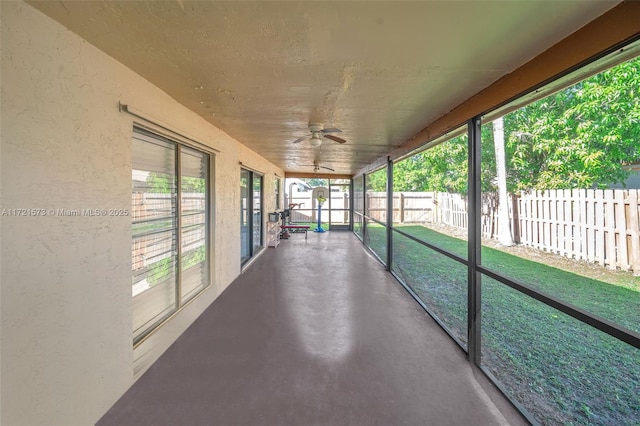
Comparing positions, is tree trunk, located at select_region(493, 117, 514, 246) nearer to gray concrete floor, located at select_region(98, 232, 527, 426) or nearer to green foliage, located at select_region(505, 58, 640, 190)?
green foliage, located at select_region(505, 58, 640, 190)

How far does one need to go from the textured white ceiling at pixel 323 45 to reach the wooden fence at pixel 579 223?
252 centimetres

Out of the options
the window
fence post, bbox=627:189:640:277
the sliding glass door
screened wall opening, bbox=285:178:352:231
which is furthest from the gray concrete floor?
screened wall opening, bbox=285:178:352:231

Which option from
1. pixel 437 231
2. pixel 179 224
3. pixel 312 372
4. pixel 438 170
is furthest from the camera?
pixel 438 170

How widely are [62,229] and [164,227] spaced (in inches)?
45.5

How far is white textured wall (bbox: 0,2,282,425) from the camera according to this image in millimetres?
1168

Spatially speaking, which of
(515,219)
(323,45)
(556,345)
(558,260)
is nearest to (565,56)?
(323,45)

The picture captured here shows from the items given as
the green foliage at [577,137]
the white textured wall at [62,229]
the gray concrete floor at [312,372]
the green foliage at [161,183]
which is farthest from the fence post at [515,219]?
the white textured wall at [62,229]

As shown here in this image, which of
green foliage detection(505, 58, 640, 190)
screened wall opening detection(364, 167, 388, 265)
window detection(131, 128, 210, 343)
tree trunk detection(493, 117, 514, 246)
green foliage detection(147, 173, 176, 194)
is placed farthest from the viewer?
screened wall opening detection(364, 167, 388, 265)

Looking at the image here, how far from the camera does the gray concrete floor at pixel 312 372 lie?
1.67m

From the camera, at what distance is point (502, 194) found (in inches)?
239

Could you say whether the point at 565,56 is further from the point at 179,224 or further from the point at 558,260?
the point at 558,260

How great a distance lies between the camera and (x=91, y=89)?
1.56m

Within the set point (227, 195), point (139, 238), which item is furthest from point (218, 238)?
point (139, 238)

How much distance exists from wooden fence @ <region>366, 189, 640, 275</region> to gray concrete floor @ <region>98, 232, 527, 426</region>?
2.51 meters
